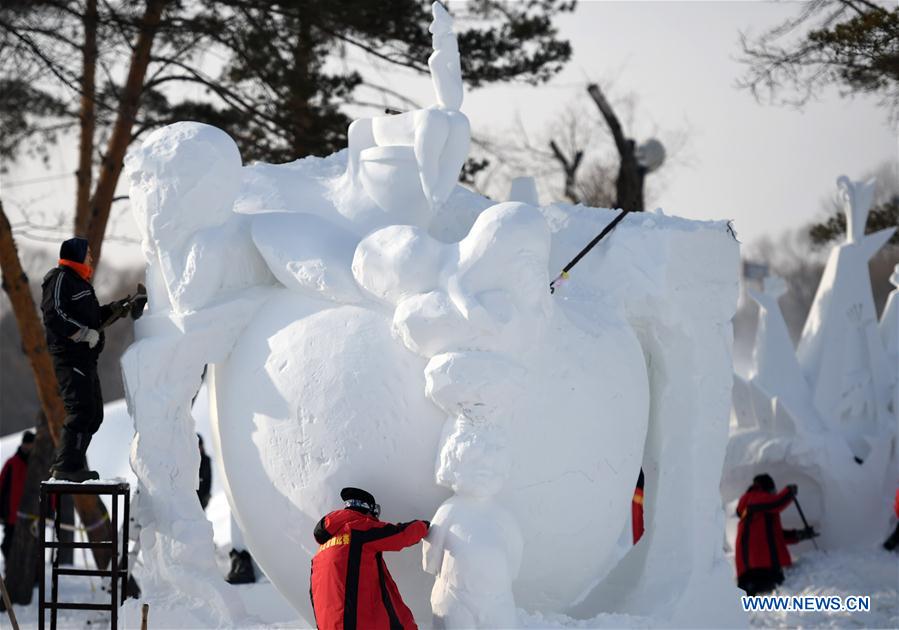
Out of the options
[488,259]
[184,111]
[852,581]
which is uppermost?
[184,111]

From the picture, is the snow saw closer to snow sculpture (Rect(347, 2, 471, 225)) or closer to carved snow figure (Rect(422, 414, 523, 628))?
snow sculpture (Rect(347, 2, 471, 225))

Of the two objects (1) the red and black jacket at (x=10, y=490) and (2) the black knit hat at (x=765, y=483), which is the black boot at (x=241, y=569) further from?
(2) the black knit hat at (x=765, y=483)

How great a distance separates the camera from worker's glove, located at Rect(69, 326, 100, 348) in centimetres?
617

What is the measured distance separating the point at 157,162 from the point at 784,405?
7.56 meters

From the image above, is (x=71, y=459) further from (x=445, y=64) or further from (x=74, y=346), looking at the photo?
(x=445, y=64)

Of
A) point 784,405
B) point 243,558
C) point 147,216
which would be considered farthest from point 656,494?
point 784,405

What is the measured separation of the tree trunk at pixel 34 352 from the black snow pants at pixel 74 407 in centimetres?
508

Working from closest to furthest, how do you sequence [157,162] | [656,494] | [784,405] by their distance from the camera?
[157,162] < [656,494] < [784,405]

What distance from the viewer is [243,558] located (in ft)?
32.9

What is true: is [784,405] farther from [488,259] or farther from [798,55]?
[488,259]

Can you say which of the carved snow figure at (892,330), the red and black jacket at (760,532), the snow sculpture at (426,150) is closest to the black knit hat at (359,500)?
the snow sculpture at (426,150)

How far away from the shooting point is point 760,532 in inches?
417

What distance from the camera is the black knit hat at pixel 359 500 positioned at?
541 centimetres

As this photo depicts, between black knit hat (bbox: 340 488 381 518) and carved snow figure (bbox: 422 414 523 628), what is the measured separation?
295 millimetres
